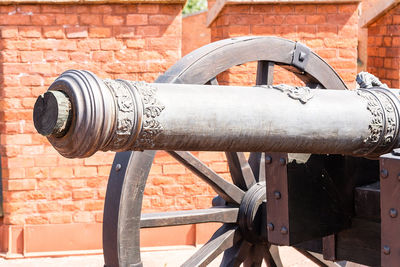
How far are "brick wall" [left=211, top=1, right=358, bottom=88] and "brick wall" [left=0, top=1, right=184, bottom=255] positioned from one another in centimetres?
43

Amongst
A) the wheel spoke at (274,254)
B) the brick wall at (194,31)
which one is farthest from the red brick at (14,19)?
the brick wall at (194,31)

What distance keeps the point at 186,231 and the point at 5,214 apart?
1.37 m

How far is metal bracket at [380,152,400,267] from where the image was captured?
90.0 inches

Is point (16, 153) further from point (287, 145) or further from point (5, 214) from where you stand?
point (287, 145)

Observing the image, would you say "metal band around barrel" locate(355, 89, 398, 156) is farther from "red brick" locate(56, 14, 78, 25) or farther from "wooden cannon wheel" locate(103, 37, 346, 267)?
"red brick" locate(56, 14, 78, 25)

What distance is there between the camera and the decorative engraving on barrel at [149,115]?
1927mm

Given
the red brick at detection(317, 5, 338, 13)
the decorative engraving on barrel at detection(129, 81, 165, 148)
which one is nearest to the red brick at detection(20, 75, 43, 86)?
the red brick at detection(317, 5, 338, 13)

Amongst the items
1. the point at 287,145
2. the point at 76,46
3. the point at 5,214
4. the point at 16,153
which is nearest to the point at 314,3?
the point at 76,46

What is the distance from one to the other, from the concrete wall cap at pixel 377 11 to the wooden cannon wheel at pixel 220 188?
2208mm

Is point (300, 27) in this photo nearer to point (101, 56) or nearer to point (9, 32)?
point (101, 56)

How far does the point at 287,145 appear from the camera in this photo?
2213 millimetres

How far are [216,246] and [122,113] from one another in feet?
5.31

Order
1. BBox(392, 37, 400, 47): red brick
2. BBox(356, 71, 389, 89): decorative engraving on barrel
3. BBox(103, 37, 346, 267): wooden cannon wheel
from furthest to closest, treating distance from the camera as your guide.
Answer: BBox(392, 37, 400, 47): red brick
BBox(103, 37, 346, 267): wooden cannon wheel
BBox(356, 71, 389, 89): decorative engraving on barrel

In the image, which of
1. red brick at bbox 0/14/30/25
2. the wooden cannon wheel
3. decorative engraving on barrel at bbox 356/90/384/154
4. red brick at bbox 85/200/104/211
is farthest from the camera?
red brick at bbox 85/200/104/211
